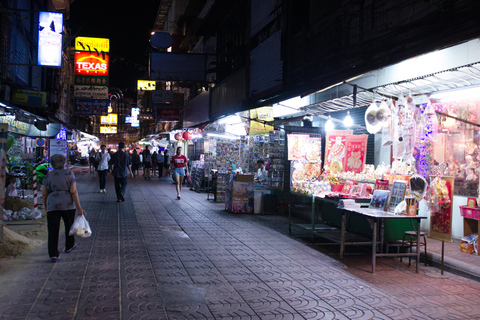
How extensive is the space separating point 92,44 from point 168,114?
21.6 ft

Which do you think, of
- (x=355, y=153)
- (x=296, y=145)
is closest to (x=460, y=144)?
(x=355, y=153)

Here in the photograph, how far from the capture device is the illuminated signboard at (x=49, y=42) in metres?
15.6

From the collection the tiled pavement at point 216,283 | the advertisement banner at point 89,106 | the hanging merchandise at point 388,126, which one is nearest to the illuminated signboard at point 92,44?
the advertisement banner at point 89,106

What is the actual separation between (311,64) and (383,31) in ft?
9.13

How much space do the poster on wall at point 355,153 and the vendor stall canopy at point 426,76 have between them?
1.41 metres

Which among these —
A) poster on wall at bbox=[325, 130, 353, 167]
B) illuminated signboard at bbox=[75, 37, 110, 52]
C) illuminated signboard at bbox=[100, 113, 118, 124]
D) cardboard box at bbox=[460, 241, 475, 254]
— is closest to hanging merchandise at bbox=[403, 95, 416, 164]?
cardboard box at bbox=[460, 241, 475, 254]

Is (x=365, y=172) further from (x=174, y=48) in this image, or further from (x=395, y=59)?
(x=174, y=48)

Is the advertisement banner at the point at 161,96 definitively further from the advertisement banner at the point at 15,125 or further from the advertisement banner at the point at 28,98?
the advertisement banner at the point at 28,98

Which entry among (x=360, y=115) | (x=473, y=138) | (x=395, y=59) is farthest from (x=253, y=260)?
(x=360, y=115)

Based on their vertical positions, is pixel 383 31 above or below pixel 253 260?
above

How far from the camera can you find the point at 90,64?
66.4 ft

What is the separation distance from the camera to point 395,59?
6.35 metres

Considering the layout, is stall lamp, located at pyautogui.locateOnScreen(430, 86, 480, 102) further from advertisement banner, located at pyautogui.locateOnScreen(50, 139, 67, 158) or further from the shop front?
advertisement banner, located at pyautogui.locateOnScreen(50, 139, 67, 158)

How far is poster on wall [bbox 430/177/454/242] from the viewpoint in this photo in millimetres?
8734
